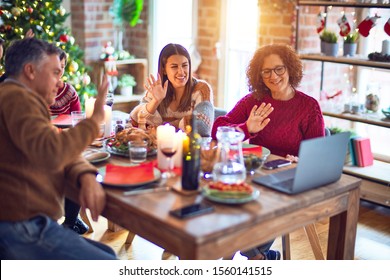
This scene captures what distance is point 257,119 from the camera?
275 centimetres

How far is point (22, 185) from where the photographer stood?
79.8 inches

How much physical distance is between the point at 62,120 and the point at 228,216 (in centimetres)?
158

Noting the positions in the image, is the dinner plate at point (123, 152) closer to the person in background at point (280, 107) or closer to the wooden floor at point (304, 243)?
the person in background at point (280, 107)

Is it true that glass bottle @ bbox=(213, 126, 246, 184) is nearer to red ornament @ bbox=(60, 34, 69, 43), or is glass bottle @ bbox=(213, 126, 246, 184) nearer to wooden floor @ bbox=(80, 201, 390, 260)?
wooden floor @ bbox=(80, 201, 390, 260)

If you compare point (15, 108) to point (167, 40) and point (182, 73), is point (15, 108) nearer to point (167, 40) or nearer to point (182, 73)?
point (182, 73)

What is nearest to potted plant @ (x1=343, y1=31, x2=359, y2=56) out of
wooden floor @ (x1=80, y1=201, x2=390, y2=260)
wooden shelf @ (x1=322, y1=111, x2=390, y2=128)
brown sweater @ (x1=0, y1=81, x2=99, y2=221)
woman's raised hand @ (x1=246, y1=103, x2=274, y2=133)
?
wooden shelf @ (x1=322, y1=111, x2=390, y2=128)

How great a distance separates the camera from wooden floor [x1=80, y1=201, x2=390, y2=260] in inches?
127

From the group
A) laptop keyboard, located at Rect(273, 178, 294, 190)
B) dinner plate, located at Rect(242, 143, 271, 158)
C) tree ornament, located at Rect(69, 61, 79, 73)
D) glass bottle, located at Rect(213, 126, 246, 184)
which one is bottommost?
laptop keyboard, located at Rect(273, 178, 294, 190)

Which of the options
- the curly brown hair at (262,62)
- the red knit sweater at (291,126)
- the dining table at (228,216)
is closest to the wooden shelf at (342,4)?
the curly brown hair at (262,62)

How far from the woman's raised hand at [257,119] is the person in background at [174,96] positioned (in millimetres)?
321

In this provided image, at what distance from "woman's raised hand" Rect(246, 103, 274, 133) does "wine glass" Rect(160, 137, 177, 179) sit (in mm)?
598
